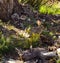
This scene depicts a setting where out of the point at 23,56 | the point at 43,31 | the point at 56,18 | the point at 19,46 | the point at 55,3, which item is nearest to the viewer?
the point at 23,56

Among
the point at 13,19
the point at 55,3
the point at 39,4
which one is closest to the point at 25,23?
the point at 13,19

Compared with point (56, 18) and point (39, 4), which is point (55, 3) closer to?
point (39, 4)

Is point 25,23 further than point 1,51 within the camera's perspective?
Yes

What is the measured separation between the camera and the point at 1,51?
257 inches

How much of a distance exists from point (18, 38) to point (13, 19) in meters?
1.39

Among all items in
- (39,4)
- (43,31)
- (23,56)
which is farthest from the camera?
(39,4)

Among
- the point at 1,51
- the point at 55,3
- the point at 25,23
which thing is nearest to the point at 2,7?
the point at 25,23

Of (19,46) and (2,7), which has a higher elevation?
(2,7)

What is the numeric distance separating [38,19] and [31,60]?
2642mm

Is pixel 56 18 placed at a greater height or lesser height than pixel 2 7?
lesser

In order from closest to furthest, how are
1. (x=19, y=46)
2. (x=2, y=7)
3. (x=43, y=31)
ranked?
(x=19, y=46) → (x=43, y=31) → (x=2, y=7)

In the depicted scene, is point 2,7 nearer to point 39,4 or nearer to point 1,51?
point 1,51

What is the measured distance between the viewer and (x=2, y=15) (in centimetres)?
818

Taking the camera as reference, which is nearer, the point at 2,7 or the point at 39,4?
the point at 2,7
